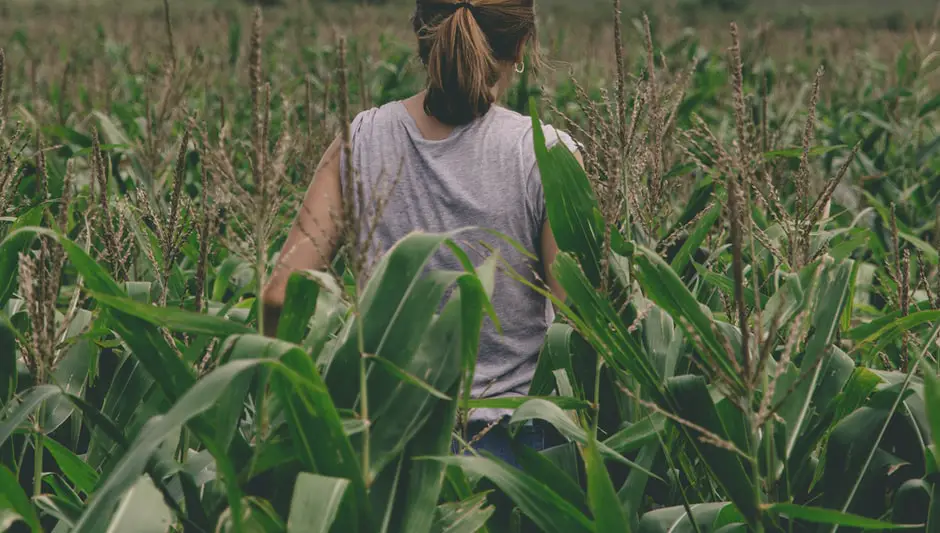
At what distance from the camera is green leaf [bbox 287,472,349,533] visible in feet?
3.94

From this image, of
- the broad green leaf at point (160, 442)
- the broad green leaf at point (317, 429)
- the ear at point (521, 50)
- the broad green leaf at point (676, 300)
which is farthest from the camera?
the ear at point (521, 50)

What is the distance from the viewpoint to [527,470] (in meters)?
1.62

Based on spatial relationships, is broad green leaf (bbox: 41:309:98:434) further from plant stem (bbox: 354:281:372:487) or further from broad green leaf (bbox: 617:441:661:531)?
broad green leaf (bbox: 617:441:661:531)

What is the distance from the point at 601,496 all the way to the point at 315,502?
15.4 inches

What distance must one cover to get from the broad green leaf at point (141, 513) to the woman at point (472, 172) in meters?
0.81

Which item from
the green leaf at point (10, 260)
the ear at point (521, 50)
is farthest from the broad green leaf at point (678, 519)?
the green leaf at point (10, 260)

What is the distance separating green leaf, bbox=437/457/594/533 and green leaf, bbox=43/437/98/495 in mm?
619

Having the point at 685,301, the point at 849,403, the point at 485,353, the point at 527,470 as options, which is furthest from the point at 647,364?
the point at 485,353

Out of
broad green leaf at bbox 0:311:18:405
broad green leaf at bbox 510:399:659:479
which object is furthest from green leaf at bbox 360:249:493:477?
broad green leaf at bbox 0:311:18:405

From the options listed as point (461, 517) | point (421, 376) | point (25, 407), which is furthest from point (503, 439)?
point (25, 407)

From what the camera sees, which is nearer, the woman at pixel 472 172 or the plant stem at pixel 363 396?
the plant stem at pixel 363 396

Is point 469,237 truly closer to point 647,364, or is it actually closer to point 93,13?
point 647,364

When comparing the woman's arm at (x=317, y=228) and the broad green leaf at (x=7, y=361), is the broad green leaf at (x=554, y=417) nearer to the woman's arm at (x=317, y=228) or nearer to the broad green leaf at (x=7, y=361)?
the woman's arm at (x=317, y=228)

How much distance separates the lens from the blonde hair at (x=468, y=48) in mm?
2080
